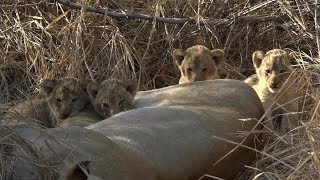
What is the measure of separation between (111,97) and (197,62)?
109cm

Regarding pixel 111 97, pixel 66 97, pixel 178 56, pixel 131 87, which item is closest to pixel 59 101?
pixel 66 97

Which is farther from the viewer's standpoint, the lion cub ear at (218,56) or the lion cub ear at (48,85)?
the lion cub ear at (218,56)

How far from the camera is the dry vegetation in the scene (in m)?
6.89

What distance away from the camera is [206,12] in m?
7.21

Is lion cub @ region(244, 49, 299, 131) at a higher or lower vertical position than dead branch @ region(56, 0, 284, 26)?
lower

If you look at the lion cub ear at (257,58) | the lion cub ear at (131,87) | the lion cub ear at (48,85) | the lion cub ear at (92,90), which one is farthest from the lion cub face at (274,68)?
the lion cub ear at (48,85)

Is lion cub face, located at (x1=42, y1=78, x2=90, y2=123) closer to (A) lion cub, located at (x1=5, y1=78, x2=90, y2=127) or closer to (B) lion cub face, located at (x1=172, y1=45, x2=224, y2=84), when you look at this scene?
(A) lion cub, located at (x1=5, y1=78, x2=90, y2=127)

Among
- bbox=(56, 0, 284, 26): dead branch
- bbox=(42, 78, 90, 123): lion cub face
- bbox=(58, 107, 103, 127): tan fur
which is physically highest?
bbox=(56, 0, 284, 26): dead branch

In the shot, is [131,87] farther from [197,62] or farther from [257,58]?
[257,58]

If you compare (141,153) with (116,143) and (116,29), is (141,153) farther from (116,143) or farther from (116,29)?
(116,29)

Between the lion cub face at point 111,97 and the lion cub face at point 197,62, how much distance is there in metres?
0.83

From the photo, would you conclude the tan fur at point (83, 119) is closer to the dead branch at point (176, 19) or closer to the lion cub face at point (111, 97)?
the lion cub face at point (111, 97)

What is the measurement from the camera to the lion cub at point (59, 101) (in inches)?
236

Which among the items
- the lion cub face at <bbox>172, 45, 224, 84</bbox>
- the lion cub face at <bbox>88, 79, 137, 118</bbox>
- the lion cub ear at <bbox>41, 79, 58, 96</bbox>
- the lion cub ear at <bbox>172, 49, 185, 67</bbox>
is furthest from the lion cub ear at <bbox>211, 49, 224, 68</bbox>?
the lion cub ear at <bbox>41, 79, 58, 96</bbox>
